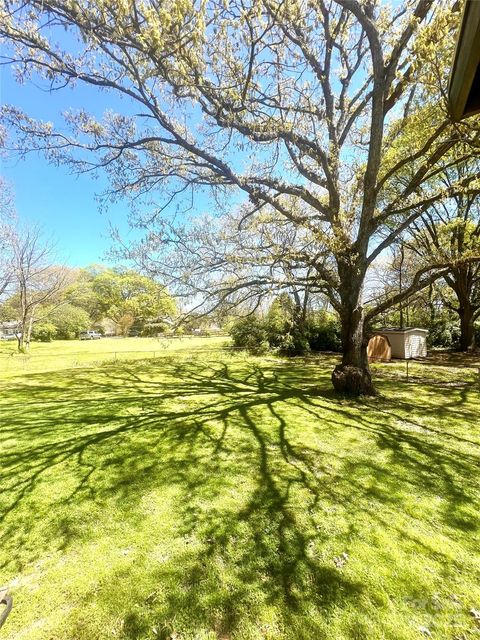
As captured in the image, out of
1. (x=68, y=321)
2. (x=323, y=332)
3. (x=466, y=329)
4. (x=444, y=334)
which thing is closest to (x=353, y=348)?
(x=323, y=332)

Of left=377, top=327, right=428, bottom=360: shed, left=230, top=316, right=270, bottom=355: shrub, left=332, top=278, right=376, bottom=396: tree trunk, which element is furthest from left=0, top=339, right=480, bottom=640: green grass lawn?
left=230, top=316, right=270, bottom=355: shrub

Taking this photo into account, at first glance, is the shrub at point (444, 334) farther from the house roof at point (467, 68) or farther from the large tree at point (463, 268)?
the house roof at point (467, 68)

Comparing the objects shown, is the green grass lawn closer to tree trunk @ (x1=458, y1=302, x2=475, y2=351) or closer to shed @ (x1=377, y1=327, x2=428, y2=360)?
shed @ (x1=377, y1=327, x2=428, y2=360)

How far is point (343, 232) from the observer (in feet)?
21.6

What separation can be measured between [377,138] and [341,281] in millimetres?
3376

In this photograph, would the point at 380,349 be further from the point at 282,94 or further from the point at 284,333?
the point at 282,94

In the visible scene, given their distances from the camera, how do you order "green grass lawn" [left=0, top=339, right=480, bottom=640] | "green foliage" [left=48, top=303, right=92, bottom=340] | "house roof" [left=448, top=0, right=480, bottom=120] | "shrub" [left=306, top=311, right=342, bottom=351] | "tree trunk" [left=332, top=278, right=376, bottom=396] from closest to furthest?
"house roof" [left=448, top=0, right=480, bottom=120]
"green grass lawn" [left=0, top=339, right=480, bottom=640]
"tree trunk" [left=332, top=278, right=376, bottom=396]
"shrub" [left=306, top=311, right=342, bottom=351]
"green foliage" [left=48, top=303, right=92, bottom=340]

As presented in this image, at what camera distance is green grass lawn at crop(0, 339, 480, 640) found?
6.84 feet

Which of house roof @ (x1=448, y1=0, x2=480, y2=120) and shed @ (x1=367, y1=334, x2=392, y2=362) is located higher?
house roof @ (x1=448, y1=0, x2=480, y2=120)

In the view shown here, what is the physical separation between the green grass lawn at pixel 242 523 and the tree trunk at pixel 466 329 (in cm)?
1233

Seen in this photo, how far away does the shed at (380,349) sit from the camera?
596 inches

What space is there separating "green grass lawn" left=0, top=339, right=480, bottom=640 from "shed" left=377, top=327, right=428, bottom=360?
9073 mm

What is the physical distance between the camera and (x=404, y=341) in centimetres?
1512

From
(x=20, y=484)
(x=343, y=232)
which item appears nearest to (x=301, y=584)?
(x=20, y=484)
